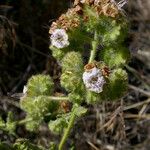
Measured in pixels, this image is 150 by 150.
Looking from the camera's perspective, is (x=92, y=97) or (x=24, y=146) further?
(x=24, y=146)

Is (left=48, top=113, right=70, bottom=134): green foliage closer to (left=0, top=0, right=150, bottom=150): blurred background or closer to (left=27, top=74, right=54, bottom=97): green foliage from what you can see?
(left=27, top=74, right=54, bottom=97): green foliage

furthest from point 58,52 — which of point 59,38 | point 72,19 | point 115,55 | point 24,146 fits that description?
point 24,146

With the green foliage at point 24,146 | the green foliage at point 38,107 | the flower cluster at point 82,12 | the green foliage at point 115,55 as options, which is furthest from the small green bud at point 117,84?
the green foliage at point 24,146

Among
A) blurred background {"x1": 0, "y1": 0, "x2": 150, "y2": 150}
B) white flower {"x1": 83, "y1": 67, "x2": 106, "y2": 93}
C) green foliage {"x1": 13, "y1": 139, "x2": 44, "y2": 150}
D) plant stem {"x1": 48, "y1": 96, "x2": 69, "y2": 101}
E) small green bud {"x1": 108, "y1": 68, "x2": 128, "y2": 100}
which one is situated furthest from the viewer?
blurred background {"x1": 0, "y1": 0, "x2": 150, "y2": 150}

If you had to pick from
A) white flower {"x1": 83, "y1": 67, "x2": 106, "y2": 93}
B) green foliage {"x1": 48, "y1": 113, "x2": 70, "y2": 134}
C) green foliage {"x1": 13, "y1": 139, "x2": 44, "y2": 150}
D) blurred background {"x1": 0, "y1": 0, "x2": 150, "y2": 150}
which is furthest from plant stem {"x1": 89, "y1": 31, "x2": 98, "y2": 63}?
blurred background {"x1": 0, "y1": 0, "x2": 150, "y2": 150}

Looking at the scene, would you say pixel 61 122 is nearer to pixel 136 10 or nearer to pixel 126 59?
pixel 126 59

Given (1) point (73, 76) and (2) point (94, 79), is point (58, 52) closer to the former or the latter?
(1) point (73, 76)
